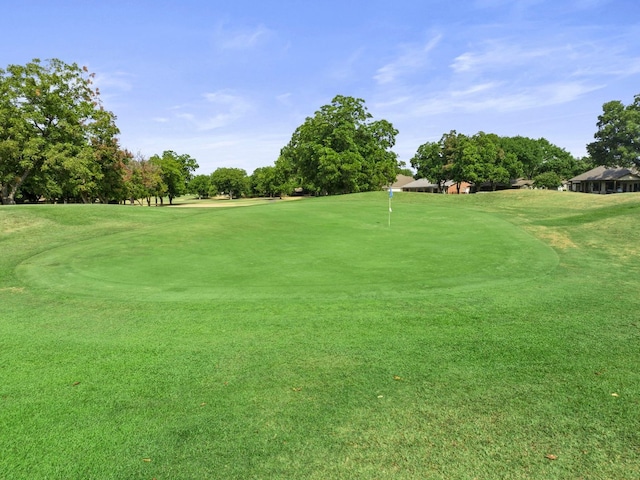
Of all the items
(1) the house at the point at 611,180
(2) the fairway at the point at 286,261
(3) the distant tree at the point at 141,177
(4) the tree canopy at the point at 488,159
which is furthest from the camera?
(4) the tree canopy at the point at 488,159

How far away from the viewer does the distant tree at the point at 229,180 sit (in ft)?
382

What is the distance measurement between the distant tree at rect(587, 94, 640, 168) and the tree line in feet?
0.48

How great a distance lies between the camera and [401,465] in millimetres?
3119

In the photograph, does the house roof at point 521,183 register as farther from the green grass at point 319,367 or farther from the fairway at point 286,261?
the green grass at point 319,367

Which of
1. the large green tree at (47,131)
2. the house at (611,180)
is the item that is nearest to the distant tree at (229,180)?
the large green tree at (47,131)

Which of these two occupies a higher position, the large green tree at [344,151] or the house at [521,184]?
the large green tree at [344,151]

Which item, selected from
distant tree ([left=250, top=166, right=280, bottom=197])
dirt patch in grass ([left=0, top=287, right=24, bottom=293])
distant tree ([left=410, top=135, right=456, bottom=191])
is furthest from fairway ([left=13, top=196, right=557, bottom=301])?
distant tree ([left=250, top=166, right=280, bottom=197])

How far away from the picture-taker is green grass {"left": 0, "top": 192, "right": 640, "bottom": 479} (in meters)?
3.23

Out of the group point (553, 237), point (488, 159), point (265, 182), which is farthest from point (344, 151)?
point (265, 182)

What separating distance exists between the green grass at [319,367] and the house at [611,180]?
72.9 m

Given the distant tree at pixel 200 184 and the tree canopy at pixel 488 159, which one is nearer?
the tree canopy at pixel 488 159

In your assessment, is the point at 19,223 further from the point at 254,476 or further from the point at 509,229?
the point at 509,229

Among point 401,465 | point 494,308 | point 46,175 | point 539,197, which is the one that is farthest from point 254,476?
point 46,175

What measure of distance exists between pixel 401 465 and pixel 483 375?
1920 millimetres
